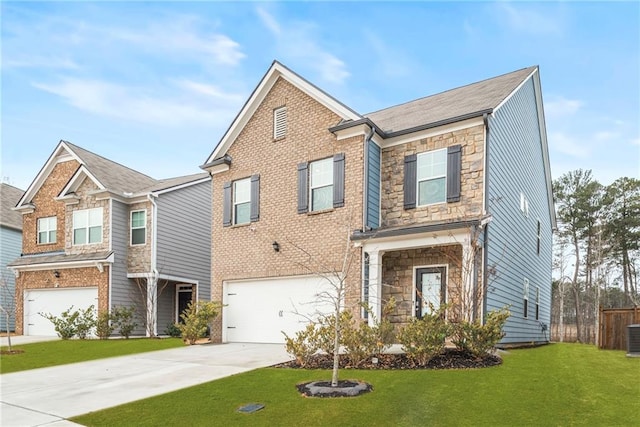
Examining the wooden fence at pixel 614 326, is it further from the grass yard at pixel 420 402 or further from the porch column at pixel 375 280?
the porch column at pixel 375 280

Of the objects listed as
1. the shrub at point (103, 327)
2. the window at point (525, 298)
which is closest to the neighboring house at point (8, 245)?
the shrub at point (103, 327)

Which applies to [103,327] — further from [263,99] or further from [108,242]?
[263,99]

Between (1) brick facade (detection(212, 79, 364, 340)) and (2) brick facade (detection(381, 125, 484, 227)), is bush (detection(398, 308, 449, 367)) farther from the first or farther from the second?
(2) brick facade (detection(381, 125, 484, 227))

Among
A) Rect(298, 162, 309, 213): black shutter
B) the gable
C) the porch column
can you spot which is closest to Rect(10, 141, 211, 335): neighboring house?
the gable

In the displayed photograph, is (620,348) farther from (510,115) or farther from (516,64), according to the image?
(516,64)

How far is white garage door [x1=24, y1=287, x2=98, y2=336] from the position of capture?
62.3 feet

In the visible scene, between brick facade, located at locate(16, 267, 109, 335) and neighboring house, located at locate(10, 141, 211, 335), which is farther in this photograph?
neighboring house, located at locate(10, 141, 211, 335)

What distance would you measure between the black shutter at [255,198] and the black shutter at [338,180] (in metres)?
2.92

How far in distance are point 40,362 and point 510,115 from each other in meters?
14.5

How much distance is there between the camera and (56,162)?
2134 centimetres

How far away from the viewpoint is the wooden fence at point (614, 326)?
1184 cm

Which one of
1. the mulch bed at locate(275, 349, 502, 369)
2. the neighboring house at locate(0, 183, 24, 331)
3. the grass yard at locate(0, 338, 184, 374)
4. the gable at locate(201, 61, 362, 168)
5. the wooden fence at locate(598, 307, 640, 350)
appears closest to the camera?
the mulch bed at locate(275, 349, 502, 369)

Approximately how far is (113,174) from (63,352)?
957cm

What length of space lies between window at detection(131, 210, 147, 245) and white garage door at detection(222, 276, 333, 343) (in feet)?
20.2
